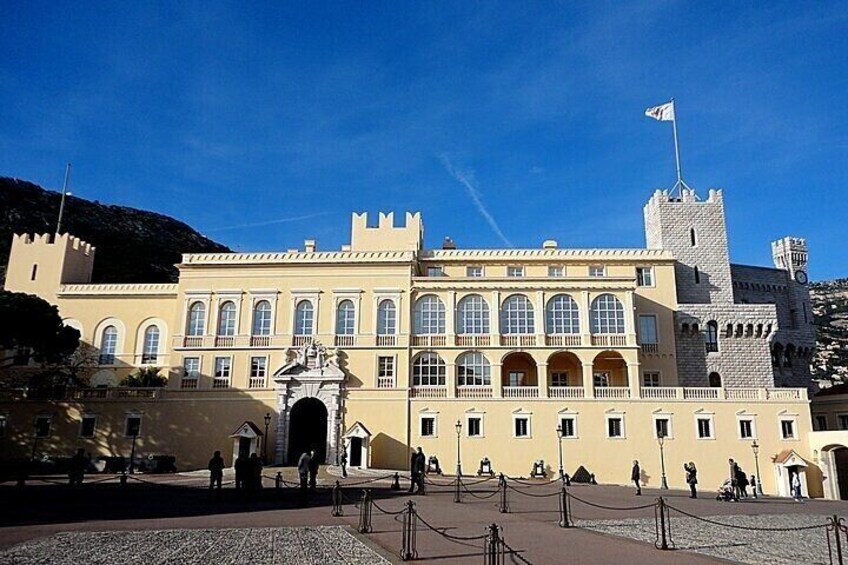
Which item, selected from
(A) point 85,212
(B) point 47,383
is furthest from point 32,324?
(A) point 85,212

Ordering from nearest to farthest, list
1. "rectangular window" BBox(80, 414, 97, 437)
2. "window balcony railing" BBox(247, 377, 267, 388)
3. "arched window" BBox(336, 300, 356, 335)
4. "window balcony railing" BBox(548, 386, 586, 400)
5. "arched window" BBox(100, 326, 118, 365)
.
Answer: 1. "window balcony railing" BBox(548, 386, 586, 400)
2. "rectangular window" BBox(80, 414, 97, 437)
3. "window balcony railing" BBox(247, 377, 267, 388)
4. "arched window" BBox(336, 300, 356, 335)
5. "arched window" BBox(100, 326, 118, 365)

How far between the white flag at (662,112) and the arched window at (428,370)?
25.8 m

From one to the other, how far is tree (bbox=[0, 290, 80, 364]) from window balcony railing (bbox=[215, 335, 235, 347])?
8.47m

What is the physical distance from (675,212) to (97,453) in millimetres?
42643

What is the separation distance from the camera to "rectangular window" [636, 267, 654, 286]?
152 feet

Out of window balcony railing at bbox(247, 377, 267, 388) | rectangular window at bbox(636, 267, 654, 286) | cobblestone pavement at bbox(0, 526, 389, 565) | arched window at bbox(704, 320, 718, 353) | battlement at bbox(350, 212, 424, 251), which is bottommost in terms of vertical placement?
cobblestone pavement at bbox(0, 526, 389, 565)

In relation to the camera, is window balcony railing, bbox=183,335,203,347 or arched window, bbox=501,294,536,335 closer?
arched window, bbox=501,294,536,335

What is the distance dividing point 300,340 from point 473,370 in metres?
11.2

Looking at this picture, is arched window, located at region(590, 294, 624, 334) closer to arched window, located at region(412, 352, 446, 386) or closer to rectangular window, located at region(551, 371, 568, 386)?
rectangular window, located at region(551, 371, 568, 386)

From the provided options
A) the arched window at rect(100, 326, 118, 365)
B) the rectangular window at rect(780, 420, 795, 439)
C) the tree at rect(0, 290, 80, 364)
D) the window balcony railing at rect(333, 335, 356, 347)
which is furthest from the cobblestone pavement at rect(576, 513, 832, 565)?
the arched window at rect(100, 326, 118, 365)

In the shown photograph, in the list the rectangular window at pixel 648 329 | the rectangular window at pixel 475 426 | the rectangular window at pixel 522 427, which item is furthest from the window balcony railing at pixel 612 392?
the rectangular window at pixel 475 426

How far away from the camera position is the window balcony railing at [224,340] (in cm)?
4221

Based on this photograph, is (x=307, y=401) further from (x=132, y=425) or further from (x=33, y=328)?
(x=33, y=328)

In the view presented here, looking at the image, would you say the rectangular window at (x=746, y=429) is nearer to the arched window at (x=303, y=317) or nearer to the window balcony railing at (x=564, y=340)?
the window balcony railing at (x=564, y=340)
